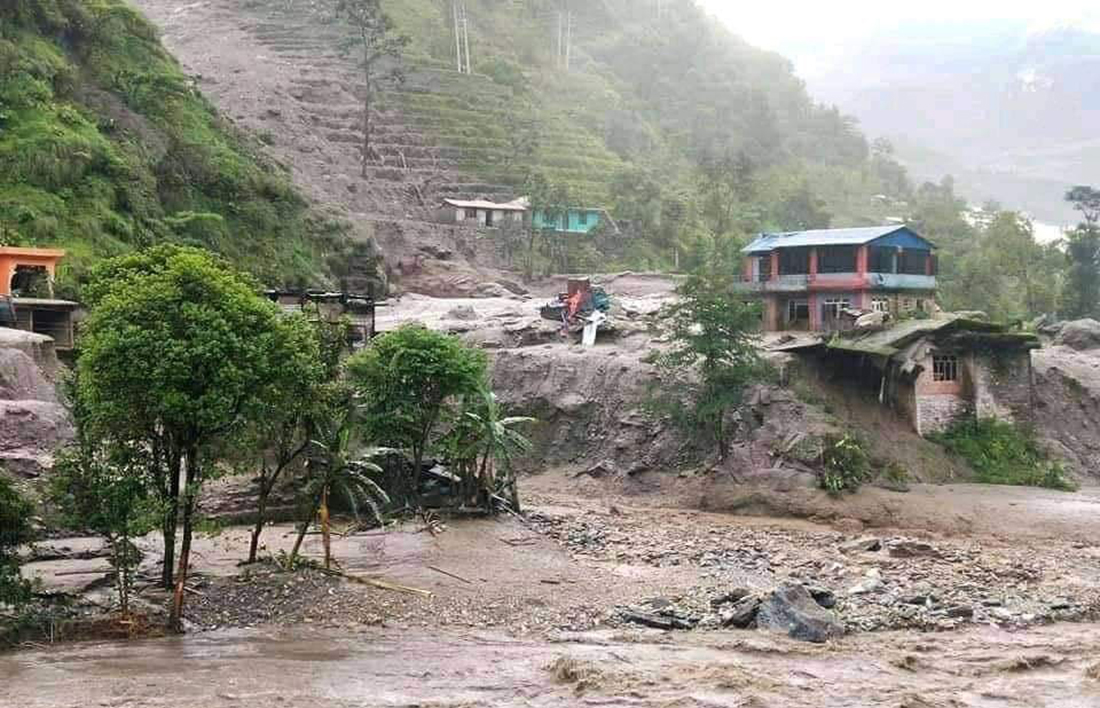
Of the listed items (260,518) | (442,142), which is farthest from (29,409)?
(442,142)

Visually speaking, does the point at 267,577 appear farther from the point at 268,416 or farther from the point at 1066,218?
the point at 1066,218

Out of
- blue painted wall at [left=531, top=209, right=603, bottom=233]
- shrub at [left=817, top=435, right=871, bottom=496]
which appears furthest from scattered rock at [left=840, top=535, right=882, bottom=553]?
blue painted wall at [left=531, top=209, right=603, bottom=233]

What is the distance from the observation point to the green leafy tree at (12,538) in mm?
21250

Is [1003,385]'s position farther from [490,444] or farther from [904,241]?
[490,444]

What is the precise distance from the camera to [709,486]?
128ft

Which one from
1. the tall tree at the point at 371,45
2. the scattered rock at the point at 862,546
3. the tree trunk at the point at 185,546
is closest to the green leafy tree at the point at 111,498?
the tree trunk at the point at 185,546

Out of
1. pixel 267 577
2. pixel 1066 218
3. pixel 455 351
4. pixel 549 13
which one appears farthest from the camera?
pixel 1066 218

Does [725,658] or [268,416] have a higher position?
[268,416]

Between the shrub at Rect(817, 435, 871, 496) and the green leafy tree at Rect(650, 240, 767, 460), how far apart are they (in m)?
3.38

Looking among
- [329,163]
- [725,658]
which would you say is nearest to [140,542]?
[725,658]

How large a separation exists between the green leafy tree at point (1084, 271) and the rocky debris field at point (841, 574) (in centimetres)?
3496

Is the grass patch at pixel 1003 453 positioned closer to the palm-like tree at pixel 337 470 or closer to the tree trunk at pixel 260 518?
the palm-like tree at pixel 337 470

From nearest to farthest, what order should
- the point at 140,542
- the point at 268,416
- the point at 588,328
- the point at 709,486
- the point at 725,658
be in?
the point at 725,658, the point at 268,416, the point at 140,542, the point at 709,486, the point at 588,328

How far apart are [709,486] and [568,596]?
13.8 metres
